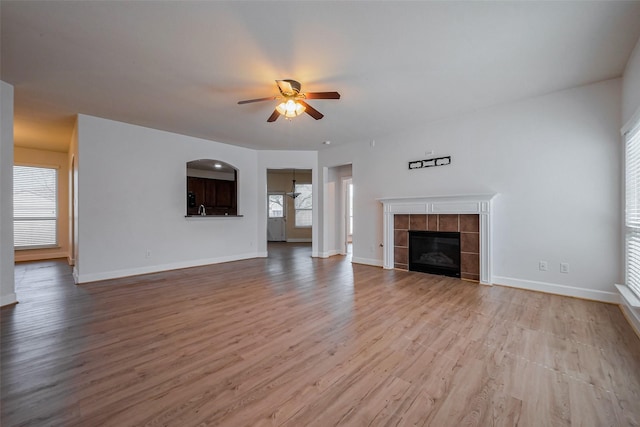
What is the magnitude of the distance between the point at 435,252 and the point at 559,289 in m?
1.64

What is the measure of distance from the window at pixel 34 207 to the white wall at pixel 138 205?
3.43m

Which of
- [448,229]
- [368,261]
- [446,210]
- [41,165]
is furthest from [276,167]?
Answer: [41,165]

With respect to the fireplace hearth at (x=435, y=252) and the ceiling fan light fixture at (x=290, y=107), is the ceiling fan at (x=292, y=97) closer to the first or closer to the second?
the ceiling fan light fixture at (x=290, y=107)

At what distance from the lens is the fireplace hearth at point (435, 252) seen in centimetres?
432

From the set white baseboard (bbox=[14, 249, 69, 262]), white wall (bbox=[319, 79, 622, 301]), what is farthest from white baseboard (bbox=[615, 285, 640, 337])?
white baseboard (bbox=[14, 249, 69, 262])

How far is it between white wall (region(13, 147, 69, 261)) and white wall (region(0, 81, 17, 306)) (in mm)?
4280

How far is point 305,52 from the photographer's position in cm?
247

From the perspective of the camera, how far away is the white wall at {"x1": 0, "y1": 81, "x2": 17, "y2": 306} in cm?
304

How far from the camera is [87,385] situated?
1634 mm

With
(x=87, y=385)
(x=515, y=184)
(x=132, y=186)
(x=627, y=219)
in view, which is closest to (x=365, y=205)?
(x=515, y=184)

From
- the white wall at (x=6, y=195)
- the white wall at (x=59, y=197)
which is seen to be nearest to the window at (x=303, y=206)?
the white wall at (x=59, y=197)

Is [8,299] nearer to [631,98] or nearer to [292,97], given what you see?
[292,97]

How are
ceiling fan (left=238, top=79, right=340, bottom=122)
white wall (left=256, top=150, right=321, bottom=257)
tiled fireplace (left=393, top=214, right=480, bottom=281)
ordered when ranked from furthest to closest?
1. white wall (left=256, top=150, right=321, bottom=257)
2. tiled fireplace (left=393, top=214, right=480, bottom=281)
3. ceiling fan (left=238, top=79, right=340, bottom=122)

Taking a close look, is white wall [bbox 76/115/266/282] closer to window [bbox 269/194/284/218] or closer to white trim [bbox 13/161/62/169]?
white trim [bbox 13/161/62/169]
